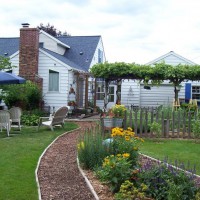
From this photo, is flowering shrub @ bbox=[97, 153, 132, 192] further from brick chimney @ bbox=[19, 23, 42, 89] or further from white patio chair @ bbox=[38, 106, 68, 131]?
brick chimney @ bbox=[19, 23, 42, 89]

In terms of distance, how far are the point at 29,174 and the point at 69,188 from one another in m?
1.12

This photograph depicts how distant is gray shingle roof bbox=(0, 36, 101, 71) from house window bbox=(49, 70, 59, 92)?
533 cm

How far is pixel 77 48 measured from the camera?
1139 inches

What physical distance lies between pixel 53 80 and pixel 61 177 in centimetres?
1490

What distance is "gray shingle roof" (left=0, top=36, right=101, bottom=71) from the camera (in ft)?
89.0

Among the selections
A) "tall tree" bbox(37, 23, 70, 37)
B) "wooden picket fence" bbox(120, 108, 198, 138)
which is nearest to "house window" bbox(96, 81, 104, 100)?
"wooden picket fence" bbox(120, 108, 198, 138)

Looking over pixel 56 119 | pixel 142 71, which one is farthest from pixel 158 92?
pixel 56 119

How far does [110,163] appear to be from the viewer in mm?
5648

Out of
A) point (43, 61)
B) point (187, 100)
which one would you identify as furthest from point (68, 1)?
point (187, 100)

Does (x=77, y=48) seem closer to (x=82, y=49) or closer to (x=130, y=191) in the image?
(x=82, y=49)

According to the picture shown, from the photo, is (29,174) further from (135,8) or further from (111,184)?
(135,8)

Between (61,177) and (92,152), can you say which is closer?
(61,177)

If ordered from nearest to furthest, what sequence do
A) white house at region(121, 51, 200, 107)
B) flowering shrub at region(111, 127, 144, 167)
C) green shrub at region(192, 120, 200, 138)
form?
flowering shrub at region(111, 127, 144, 167) < green shrub at region(192, 120, 200, 138) < white house at region(121, 51, 200, 107)

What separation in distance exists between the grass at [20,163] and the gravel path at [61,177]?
0.18 meters
